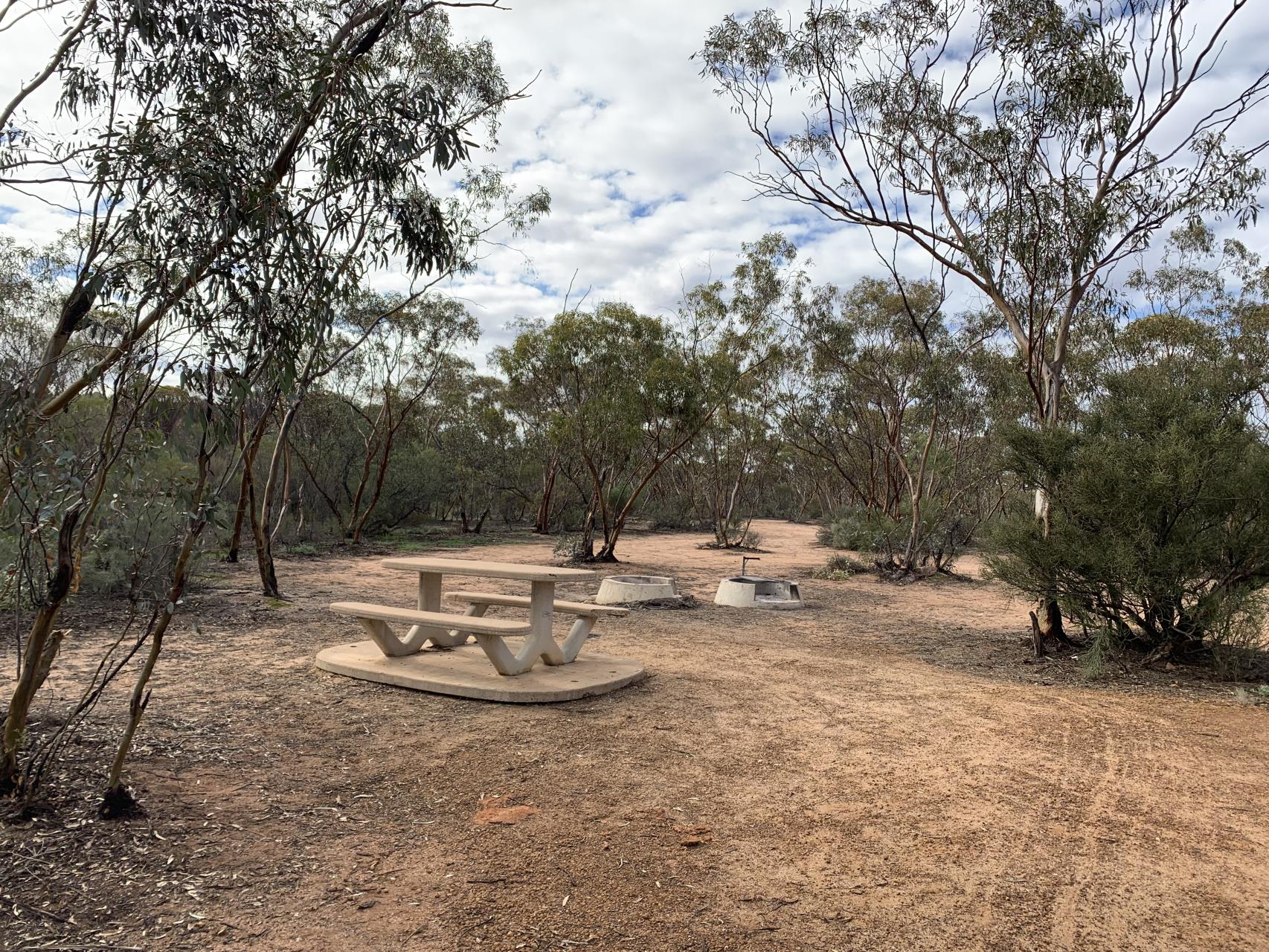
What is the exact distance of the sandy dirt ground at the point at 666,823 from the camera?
8.96 feet

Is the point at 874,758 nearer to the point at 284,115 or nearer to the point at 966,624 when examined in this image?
the point at 284,115

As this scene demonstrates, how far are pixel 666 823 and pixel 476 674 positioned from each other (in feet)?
8.21

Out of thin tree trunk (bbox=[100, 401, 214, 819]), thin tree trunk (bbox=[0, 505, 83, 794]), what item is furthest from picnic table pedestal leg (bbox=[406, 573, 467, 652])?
thin tree trunk (bbox=[0, 505, 83, 794])

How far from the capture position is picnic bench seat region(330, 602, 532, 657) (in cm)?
526

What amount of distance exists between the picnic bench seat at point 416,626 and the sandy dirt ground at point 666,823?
0.46 m

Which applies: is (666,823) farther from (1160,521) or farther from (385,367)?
(385,367)

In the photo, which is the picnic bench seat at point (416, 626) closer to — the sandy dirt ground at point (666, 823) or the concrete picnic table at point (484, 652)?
the concrete picnic table at point (484, 652)

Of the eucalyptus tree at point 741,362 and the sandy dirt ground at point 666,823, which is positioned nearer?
the sandy dirt ground at point 666,823

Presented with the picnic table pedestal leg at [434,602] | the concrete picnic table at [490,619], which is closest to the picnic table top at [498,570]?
the concrete picnic table at [490,619]

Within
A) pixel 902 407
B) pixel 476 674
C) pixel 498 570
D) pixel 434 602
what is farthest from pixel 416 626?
pixel 902 407

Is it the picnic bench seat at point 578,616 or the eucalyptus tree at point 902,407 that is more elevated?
the eucalyptus tree at point 902,407

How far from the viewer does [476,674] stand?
5.78m

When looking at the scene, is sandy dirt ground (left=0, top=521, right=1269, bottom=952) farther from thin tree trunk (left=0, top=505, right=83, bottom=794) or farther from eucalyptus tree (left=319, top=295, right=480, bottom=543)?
eucalyptus tree (left=319, top=295, right=480, bottom=543)

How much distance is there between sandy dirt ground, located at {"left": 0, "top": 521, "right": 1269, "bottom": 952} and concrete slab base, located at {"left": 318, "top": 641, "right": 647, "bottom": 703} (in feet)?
0.37
